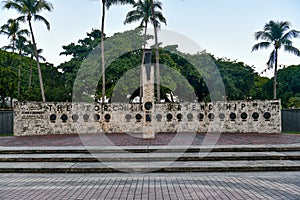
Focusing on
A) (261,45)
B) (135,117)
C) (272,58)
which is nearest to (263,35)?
(261,45)

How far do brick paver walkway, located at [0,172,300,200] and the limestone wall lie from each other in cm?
932

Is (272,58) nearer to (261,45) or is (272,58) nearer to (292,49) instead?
(261,45)

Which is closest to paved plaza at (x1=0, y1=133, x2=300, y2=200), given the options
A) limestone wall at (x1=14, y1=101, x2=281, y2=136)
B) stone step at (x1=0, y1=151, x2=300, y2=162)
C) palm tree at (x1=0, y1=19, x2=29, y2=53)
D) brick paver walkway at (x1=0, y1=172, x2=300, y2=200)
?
brick paver walkway at (x1=0, y1=172, x2=300, y2=200)

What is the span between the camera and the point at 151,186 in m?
6.49

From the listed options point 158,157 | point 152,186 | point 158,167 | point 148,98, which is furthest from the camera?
point 148,98

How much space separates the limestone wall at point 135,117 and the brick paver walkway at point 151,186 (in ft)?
30.6

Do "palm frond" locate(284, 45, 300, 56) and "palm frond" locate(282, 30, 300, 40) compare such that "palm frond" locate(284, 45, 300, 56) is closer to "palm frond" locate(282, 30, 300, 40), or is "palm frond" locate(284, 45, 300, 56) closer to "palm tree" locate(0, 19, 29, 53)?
"palm frond" locate(282, 30, 300, 40)

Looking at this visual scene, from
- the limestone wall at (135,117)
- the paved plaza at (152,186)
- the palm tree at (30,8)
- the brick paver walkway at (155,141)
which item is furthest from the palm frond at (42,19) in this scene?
the paved plaza at (152,186)

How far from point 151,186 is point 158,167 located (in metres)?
1.67

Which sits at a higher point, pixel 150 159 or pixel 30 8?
pixel 30 8

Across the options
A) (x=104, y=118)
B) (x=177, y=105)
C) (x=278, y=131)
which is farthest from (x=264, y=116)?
(x=104, y=118)

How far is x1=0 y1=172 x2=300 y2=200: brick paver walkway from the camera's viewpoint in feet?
19.0

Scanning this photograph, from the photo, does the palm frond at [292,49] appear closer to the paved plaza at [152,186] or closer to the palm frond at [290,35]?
the palm frond at [290,35]

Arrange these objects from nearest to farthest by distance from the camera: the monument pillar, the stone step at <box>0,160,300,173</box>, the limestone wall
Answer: the stone step at <box>0,160,300,173</box>
the monument pillar
the limestone wall
